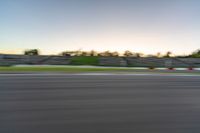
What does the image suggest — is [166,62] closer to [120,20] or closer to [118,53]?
[118,53]

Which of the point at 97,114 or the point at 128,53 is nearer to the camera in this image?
the point at 97,114

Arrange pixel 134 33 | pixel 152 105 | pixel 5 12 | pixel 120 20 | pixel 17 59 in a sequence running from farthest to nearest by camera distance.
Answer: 1. pixel 17 59
2. pixel 134 33
3. pixel 120 20
4. pixel 5 12
5. pixel 152 105

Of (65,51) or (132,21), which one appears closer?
(132,21)

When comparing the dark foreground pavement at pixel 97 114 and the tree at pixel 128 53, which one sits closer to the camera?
the dark foreground pavement at pixel 97 114

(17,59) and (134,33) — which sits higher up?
(134,33)

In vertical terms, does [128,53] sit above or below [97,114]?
above

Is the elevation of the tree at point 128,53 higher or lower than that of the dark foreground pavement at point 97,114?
higher

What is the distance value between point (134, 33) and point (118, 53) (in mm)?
5485

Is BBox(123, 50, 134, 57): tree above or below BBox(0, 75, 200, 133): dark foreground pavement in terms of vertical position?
above

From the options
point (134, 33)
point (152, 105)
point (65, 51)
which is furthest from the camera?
point (65, 51)

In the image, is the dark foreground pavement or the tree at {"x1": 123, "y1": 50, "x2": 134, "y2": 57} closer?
the dark foreground pavement

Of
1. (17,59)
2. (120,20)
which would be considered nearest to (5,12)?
(17,59)

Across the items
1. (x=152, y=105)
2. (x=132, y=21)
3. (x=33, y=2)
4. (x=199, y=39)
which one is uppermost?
(x=33, y=2)

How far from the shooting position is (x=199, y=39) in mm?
17328
